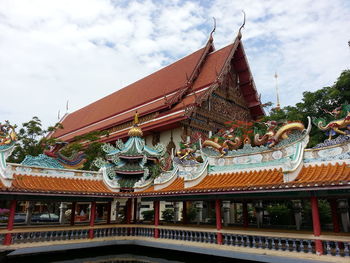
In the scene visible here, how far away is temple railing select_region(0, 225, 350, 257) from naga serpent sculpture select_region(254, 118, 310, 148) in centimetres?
296

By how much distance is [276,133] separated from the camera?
9797 mm

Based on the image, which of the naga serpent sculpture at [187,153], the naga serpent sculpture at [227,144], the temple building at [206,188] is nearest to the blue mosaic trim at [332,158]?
the temple building at [206,188]

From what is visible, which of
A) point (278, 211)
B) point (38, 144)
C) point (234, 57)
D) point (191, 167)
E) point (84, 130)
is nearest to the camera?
point (191, 167)

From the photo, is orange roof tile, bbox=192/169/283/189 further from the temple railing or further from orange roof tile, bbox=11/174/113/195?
orange roof tile, bbox=11/174/113/195

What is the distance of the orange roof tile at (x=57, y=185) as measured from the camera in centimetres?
1033

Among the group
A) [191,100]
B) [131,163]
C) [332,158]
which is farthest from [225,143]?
[191,100]

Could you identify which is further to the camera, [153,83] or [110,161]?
[153,83]

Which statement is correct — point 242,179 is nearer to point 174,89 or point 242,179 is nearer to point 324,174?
point 324,174

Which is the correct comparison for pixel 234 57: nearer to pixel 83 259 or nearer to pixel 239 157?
pixel 239 157

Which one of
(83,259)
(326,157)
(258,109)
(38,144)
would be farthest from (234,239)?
(258,109)

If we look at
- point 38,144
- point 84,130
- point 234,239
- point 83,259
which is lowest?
point 83,259

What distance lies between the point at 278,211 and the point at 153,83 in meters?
16.3

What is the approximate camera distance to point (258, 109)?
2681cm

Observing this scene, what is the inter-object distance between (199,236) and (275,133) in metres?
4.23
